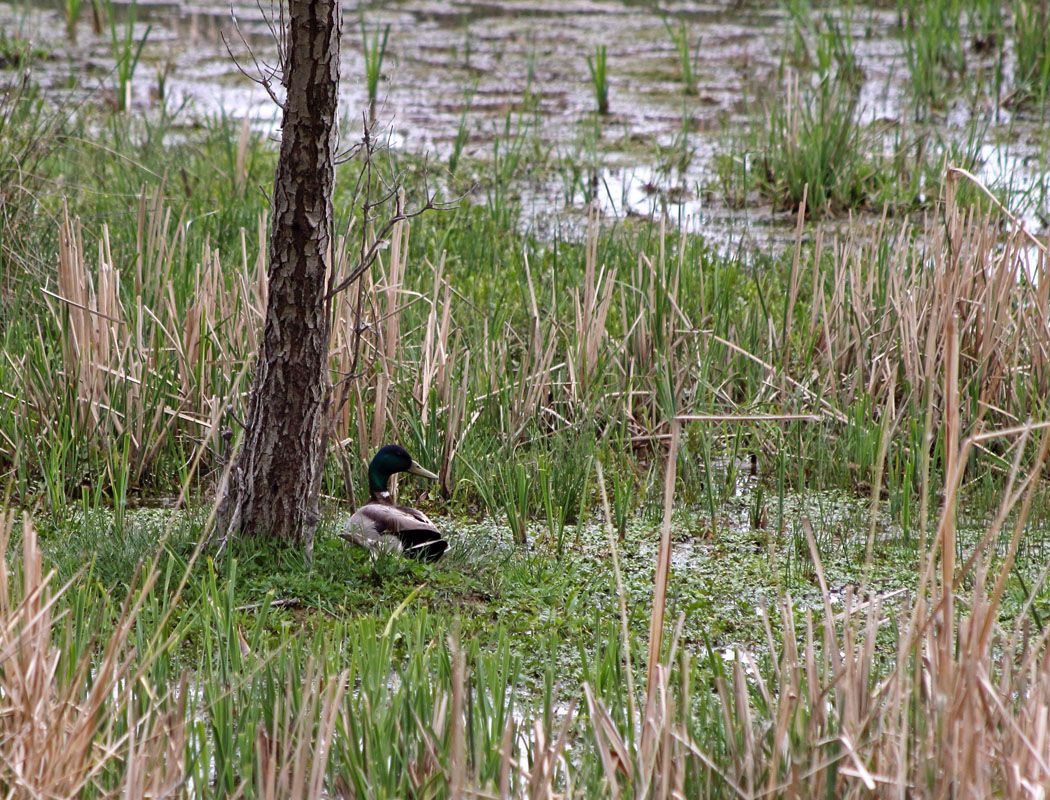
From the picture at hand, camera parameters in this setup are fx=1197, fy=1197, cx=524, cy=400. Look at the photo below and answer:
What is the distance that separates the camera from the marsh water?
24.1 feet

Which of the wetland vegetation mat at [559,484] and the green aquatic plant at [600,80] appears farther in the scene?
the green aquatic plant at [600,80]

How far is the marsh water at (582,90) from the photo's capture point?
736cm

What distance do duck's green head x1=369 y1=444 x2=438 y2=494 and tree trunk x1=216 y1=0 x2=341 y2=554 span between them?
279 mm

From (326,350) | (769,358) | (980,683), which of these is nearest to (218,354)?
(326,350)

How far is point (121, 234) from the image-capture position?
5715mm

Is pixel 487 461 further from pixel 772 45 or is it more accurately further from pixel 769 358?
pixel 772 45

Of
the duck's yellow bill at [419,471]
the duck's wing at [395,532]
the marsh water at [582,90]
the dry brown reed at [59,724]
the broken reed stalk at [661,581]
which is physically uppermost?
the marsh water at [582,90]

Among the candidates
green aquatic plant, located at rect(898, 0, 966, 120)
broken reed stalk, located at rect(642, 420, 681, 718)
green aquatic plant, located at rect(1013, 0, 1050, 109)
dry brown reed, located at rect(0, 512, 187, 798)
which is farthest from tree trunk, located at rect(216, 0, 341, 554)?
green aquatic plant, located at rect(1013, 0, 1050, 109)

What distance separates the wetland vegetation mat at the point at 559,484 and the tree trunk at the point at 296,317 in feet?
0.43

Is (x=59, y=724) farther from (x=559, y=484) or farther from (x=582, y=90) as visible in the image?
(x=582, y=90)

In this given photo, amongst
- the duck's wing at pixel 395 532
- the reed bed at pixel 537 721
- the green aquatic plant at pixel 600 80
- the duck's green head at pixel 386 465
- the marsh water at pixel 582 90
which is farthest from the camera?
the green aquatic plant at pixel 600 80

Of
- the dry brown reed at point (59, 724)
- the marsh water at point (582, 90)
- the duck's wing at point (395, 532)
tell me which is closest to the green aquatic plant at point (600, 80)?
the marsh water at point (582, 90)

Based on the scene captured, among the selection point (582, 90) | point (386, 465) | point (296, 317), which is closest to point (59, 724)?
point (296, 317)

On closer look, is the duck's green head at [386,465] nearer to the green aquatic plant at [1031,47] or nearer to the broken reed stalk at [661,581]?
the broken reed stalk at [661,581]
